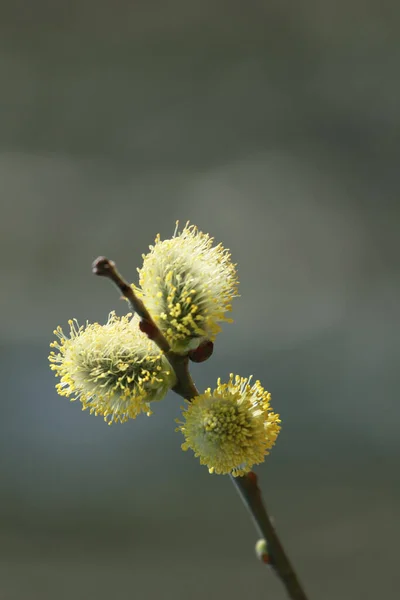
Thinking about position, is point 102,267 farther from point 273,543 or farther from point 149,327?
point 273,543

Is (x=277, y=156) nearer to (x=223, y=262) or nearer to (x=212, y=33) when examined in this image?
(x=212, y=33)

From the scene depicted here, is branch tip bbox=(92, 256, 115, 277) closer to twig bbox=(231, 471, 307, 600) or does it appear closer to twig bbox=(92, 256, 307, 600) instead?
twig bbox=(92, 256, 307, 600)

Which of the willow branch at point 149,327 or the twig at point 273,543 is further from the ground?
the willow branch at point 149,327

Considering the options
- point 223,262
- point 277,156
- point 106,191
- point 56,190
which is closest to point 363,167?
point 277,156

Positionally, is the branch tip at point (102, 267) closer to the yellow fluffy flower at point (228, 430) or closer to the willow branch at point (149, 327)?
the willow branch at point (149, 327)

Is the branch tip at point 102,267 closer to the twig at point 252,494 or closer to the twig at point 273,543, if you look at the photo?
the twig at point 252,494

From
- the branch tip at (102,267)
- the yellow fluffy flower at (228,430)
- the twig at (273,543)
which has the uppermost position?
the branch tip at (102,267)

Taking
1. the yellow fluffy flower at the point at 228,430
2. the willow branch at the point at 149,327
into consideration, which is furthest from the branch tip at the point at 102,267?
the yellow fluffy flower at the point at 228,430
